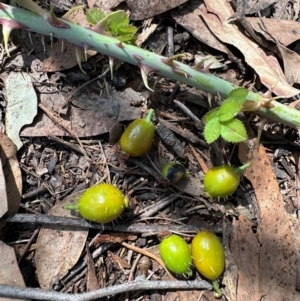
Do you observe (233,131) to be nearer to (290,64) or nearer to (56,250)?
(290,64)

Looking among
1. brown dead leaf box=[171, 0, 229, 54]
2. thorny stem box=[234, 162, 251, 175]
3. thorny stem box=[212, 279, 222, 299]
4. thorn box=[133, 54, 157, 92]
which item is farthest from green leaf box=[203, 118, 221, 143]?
thorny stem box=[212, 279, 222, 299]

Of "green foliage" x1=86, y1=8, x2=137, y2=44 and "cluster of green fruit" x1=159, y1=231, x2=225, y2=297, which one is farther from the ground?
"green foliage" x1=86, y1=8, x2=137, y2=44

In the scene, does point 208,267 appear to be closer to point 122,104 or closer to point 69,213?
point 69,213

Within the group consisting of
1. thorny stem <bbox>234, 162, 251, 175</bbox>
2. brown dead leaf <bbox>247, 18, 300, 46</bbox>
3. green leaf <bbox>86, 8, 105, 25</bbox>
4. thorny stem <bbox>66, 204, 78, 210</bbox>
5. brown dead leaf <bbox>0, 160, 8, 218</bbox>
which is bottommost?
thorny stem <bbox>234, 162, 251, 175</bbox>

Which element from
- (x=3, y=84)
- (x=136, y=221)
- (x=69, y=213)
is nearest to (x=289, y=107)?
(x=136, y=221)

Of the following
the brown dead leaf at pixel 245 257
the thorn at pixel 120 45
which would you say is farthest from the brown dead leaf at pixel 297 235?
the thorn at pixel 120 45

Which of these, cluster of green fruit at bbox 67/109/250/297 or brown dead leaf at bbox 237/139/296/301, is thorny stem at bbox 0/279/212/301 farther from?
brown dead leaf at bbox 237/139/296/301

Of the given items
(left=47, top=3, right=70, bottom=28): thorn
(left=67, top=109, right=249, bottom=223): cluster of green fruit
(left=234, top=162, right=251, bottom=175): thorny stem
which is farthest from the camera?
(left=234, top=162, right=251, bottom=175): thorny stem
